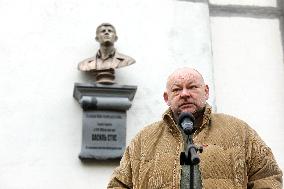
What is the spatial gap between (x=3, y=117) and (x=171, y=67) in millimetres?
1446

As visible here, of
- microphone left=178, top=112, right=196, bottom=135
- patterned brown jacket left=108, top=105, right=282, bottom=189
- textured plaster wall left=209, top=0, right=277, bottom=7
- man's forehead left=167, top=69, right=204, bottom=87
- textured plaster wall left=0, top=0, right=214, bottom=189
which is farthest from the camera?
textured plaster wall left=209, top=0, right=277, bottom=7

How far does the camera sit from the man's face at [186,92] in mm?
2312

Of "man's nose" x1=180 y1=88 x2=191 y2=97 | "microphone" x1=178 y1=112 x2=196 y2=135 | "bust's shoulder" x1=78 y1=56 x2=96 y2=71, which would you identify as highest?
"bust's shoulder" x1=78 y1=56 x2=96 y2=71

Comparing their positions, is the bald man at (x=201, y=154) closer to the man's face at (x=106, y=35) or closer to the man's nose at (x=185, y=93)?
the man's nose at (x=185, y=93)

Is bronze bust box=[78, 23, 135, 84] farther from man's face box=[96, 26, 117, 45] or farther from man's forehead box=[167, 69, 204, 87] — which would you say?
man's forehead box=[167, 69, 204, 87]

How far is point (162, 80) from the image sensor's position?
16.7 ft

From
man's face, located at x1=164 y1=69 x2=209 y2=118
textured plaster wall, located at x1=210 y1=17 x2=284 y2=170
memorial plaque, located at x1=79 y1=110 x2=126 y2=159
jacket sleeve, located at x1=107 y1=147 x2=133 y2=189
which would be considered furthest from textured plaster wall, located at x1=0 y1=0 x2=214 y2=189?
man's face, located at x1=164 y1=69 x2=209 y2=118

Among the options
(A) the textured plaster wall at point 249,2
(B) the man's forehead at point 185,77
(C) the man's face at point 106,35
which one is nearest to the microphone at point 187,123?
(B) the man's forehead at point 185,77

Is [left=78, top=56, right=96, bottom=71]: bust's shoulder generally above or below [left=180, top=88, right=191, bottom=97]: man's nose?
above

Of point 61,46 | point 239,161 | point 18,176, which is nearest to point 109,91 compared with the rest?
point 61,46

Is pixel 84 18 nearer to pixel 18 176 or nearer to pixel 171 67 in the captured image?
pixel 171 67

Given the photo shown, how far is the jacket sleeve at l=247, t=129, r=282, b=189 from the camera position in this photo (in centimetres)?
224

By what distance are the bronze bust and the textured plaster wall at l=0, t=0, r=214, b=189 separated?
14cm

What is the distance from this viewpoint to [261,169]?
89.2 inches
